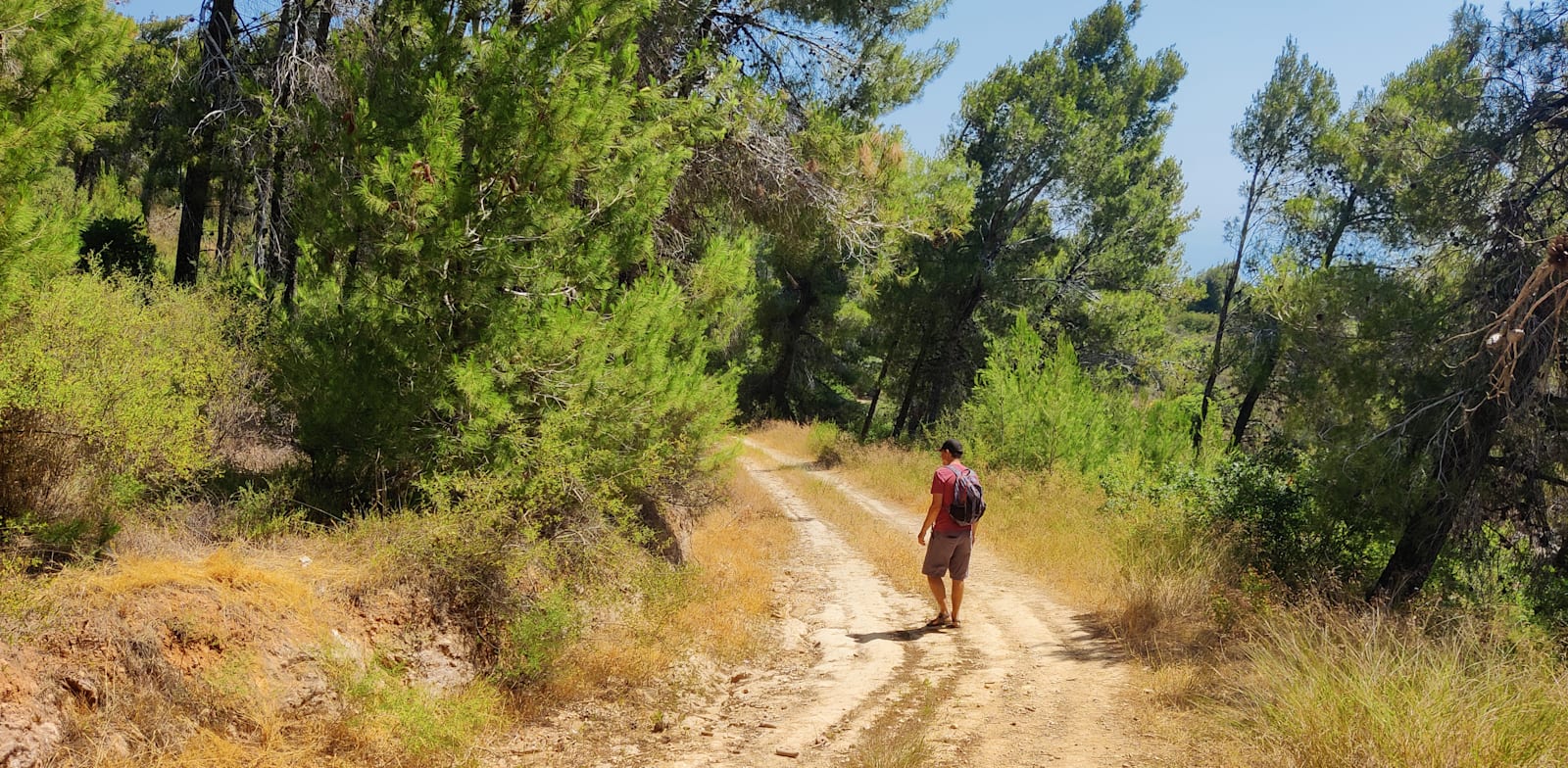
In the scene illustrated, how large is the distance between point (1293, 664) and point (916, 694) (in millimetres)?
2430

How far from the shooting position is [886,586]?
10.1 metres

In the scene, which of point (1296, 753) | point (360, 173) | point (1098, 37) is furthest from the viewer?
point (1098, 37)

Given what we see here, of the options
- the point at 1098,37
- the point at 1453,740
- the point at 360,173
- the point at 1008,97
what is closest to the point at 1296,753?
the point at 1453,740

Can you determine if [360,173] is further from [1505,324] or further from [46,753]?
→ [1505,324]

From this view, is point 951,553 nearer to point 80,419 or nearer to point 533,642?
point 533,642

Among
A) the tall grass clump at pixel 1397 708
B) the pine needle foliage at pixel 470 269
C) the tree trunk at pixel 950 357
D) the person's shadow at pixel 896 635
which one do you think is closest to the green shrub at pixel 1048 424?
the tree trunk at pixel 950 357

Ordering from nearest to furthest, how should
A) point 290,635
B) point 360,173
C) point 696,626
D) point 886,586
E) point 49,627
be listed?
1. point 49,627
2. point 290,635
3. point 360,173
4. point 696,626
5. point 886,586

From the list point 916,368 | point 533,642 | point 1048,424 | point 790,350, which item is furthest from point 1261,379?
point 533,642

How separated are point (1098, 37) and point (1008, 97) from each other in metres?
7.47

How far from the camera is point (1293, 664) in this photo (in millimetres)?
5336

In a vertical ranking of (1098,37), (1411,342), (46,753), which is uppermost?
(1098,37)

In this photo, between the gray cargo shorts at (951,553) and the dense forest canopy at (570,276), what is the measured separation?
2673 mm

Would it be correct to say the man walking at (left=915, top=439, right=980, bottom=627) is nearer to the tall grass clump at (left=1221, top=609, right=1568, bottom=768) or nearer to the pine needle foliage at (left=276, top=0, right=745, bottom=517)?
the tall grass clump at (left=1221, top=609, right=1568, bottom=768)

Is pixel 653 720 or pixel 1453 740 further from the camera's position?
pixel 653 720
